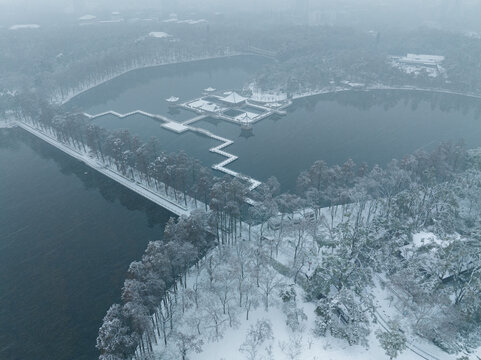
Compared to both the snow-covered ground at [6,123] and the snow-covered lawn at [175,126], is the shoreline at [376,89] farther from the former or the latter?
the snow-covered ground at [6,123]

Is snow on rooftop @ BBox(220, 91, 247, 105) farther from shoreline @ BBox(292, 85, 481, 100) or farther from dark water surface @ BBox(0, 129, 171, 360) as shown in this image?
dark water surface @ BBox(0, 129, 171, 360)

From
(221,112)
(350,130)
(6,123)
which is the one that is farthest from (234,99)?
(6,123)

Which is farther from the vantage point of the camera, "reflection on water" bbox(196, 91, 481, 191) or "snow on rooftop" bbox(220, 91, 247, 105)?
"snow on rooftop" bbox(220, 91, 247, 105)

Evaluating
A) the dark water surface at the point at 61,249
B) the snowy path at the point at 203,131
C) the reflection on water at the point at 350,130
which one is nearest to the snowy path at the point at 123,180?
the dark water surface at the point at 61,249

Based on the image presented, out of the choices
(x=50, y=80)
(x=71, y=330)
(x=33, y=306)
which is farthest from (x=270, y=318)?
(x=50, y=80)

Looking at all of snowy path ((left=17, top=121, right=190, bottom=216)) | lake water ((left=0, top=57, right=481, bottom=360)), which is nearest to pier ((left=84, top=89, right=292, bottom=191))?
lake water ((left=0, top=57, right=481, bottom=360))

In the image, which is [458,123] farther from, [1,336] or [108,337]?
[1,336]
